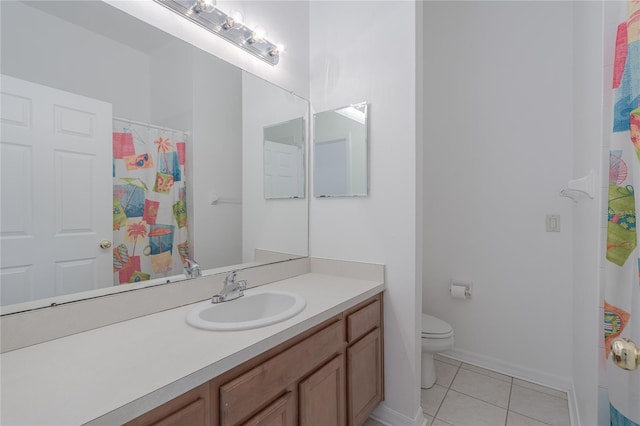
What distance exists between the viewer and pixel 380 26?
160 cm

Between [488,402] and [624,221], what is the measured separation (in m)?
1.60

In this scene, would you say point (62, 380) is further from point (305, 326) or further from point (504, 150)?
point (504, 150)

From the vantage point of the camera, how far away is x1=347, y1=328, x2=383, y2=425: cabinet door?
1334 mm

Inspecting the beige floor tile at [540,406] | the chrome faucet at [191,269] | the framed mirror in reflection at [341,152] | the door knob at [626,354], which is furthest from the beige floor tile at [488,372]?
the chrome faucet at [191,269]

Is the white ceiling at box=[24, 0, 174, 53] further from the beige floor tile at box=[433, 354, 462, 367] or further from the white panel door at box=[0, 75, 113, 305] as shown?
the beige floor tile at box=[433, 354, 462, 367]

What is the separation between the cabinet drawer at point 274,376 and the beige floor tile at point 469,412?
96 cm

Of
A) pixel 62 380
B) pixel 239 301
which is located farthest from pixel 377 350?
pixel 62 380

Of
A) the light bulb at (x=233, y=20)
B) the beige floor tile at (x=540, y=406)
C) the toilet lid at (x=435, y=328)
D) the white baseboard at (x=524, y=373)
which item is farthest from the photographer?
the toilet lid at (x=435, y=328)

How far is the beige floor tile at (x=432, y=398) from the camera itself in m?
1.71

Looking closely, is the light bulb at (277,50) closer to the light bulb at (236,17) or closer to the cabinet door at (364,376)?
the light bulb at (236,17)

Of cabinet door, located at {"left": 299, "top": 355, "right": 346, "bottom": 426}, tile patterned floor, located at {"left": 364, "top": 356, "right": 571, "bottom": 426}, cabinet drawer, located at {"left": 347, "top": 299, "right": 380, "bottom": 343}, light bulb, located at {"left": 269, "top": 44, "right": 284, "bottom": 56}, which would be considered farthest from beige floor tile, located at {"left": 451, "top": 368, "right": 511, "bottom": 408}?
light bulb, located at {"left": 269, "top": 44, "right": 284, "bottom": 56}

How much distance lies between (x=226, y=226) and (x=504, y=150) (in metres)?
2.03

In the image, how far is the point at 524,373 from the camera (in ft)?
6.56

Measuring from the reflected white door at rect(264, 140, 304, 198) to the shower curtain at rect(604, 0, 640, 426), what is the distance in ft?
4.84
